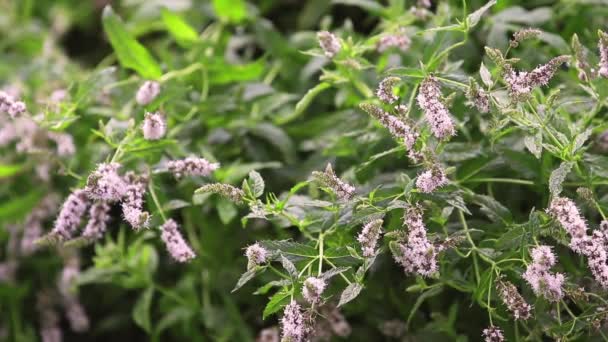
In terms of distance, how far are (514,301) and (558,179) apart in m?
0.16

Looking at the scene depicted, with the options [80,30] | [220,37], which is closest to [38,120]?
[220,37]

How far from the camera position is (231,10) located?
4.99 feet

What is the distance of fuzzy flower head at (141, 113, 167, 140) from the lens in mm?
1060

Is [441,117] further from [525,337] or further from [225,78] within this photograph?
[225,78]

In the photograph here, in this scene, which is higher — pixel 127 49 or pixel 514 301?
pixel 127 49

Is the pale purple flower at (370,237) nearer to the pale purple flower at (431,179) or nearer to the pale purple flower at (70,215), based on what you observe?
the pale purple flower at (431,179)

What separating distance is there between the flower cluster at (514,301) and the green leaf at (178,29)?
793 millimetres

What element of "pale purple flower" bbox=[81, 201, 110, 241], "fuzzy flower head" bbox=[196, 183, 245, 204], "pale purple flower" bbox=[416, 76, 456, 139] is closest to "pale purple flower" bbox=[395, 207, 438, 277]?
"pale purple flower" bbox=[416, 76, 456, 139]

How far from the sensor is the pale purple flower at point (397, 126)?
36.7 inches

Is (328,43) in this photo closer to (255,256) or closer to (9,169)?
(255,256)

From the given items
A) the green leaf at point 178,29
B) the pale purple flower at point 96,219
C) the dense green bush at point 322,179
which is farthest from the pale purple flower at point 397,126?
the green leaf at point 178,29

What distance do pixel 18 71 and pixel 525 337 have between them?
129 centimetres

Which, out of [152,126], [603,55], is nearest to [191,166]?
[152,126]

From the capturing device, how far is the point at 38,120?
3.85ft
